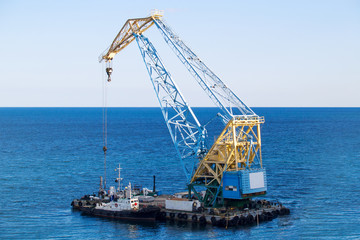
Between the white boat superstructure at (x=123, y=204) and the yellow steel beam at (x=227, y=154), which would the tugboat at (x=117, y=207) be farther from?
the yellow steel beam at (x=227, y=154)

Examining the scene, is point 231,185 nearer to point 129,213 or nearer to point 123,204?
point 129,213

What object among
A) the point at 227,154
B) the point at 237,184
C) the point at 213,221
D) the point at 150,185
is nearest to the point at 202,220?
the point at 213,221

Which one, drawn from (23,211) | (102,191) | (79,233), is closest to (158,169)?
(102,191)

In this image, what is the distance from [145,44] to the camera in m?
68.5

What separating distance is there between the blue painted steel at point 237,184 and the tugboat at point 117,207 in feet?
28.0

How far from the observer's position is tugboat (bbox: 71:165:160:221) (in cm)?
6159

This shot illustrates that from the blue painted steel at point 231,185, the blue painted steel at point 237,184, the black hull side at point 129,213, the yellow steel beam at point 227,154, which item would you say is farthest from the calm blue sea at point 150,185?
the yellow steel beam at point 227,154

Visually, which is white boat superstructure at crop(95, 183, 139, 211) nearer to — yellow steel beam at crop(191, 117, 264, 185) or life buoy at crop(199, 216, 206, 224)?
yellow steel beam at crop(191, 117, 264, 185)

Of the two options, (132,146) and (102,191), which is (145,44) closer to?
(102,191)

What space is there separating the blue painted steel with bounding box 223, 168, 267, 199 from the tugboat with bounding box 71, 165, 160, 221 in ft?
28.0

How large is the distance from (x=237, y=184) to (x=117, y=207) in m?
15.4

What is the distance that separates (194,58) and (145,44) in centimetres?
715

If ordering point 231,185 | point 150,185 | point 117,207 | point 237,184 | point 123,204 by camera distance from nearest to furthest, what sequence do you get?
point 237,184, point 231,185, point 123,204, point 117,207, point 150,185

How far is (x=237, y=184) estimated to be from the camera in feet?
196
